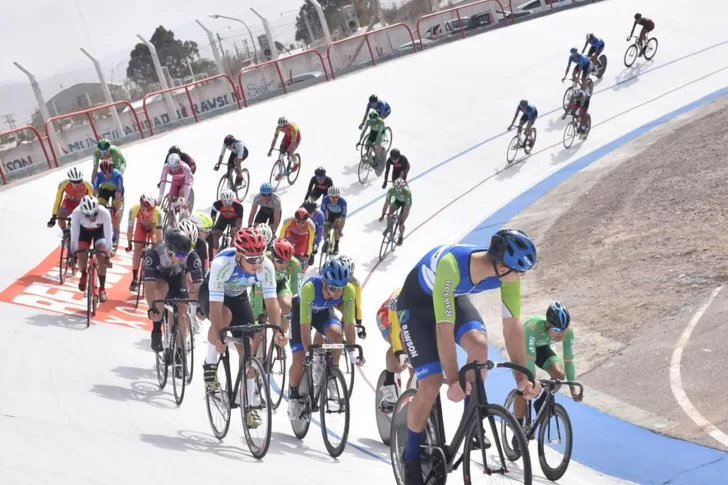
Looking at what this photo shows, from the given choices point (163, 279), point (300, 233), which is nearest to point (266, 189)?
point (300, 233)

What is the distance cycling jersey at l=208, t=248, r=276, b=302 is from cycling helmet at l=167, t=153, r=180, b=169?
704 cm

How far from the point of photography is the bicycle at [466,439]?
15.1 feet

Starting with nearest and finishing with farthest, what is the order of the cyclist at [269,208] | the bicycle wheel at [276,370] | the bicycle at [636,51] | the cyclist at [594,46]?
1. the bicycle wheel at [276,370]
2. the cyclist at [269,208]
3. the cyclist at [594,46]
4. the bicycle at [636,51]

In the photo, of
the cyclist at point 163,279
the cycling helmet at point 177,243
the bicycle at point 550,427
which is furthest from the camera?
the cyclist at point 163,279

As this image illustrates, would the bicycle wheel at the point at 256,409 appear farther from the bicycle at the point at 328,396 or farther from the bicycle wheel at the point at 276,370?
the bicycle wheel at the point at 276,370

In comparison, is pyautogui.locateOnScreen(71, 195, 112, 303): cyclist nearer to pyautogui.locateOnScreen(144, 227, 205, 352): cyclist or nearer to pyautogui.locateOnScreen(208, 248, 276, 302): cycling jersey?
pyautogui.locateOnScreen(144, 227, 205, 352): cyclist

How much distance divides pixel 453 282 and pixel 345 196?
44.6 feet

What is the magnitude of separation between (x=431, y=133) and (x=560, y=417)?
15674 millimetres

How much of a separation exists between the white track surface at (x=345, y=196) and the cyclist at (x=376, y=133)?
0.63 metres

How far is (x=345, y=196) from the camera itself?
719 inches

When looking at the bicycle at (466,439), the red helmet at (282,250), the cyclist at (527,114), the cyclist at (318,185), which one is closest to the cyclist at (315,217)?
the cyclist at (318,185)

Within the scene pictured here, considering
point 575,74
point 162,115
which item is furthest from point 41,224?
point 575,74

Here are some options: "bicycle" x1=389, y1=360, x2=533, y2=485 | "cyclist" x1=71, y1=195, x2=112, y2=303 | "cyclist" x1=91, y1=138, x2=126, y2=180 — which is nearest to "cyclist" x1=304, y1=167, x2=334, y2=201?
"cyclist" x1=91, y1=138, x2=126, y2=180

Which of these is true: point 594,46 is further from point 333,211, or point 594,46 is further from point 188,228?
point 188,228
